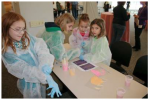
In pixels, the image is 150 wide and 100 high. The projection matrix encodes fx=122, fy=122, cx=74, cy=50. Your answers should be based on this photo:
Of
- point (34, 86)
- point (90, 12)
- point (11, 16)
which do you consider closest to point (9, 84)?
point (34, 86)

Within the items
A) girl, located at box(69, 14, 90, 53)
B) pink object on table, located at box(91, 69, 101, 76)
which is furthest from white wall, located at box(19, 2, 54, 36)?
pink object on table, located at box(91, 69, 101, 76)

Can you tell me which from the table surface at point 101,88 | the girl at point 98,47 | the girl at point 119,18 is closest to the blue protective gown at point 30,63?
the table surface at point 101,88

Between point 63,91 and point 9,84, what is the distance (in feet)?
3.64

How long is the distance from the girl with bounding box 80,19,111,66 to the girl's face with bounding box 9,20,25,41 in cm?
90

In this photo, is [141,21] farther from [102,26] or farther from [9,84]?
[9,84]

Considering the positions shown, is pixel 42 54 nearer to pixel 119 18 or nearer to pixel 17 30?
pixel 17 30

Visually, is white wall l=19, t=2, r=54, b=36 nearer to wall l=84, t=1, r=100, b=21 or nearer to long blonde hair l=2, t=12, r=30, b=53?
long blonde hair l=2, t=12, r=30, b=53

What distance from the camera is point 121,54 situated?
1862 mm

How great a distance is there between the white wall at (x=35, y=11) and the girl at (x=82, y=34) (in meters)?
0.71

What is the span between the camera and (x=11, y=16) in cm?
103

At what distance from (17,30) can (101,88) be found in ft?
3.05

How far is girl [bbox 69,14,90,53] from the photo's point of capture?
6.48 ft

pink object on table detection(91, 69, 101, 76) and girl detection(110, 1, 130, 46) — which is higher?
girl detection(110, 1, 130, 46)

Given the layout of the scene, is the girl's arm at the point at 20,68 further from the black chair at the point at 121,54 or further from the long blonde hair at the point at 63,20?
the black chair at the point at 121,54
